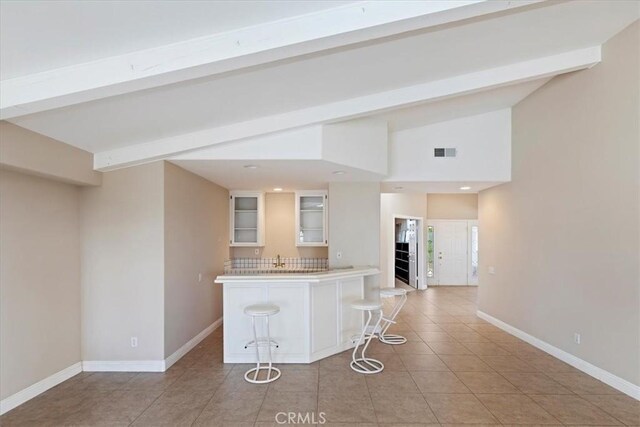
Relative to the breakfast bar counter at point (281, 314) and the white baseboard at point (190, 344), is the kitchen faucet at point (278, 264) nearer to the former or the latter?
the white baseboard at point (190, 344)

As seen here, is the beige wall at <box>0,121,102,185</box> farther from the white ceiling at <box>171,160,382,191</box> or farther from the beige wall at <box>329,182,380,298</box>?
the beige wall at <box>329,182,380,298</box>

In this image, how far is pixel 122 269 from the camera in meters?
3.73

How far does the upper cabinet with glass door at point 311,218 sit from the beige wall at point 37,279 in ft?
11.3

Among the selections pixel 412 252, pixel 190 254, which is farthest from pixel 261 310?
pixel 412 252

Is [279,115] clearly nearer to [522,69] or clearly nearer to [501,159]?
[522,69]

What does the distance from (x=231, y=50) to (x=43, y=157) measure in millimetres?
2139

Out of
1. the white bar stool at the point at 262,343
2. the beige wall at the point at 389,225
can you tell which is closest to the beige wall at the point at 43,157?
the white bar stool at the point at 262,343

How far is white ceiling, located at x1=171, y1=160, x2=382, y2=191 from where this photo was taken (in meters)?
3.88

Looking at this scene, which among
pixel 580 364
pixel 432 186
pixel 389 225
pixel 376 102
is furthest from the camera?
pixel 389 225

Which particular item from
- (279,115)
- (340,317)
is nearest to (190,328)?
(340,317)

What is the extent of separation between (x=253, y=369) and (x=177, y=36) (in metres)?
3.34

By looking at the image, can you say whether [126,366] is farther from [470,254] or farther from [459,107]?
[470,254]

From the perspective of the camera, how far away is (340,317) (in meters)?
4.34

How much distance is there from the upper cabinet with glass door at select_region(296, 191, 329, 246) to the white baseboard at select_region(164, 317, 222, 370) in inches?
79.2
